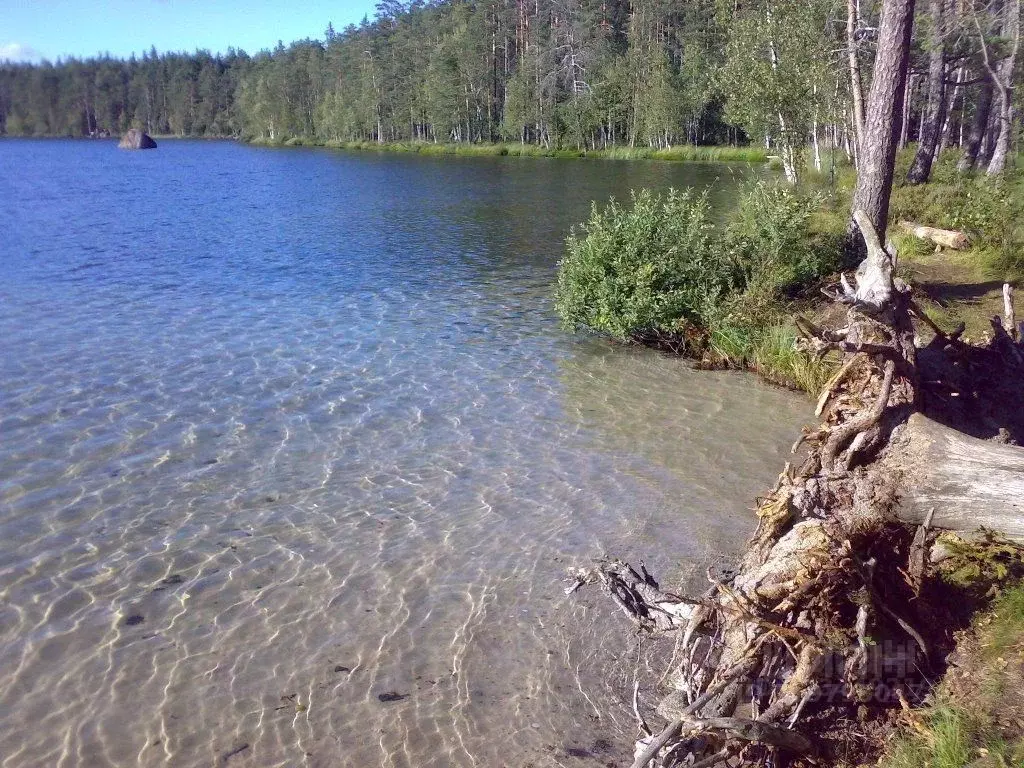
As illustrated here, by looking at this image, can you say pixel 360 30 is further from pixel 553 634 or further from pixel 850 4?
pixel 553 634

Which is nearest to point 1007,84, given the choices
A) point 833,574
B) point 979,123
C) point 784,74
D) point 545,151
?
point 784,74

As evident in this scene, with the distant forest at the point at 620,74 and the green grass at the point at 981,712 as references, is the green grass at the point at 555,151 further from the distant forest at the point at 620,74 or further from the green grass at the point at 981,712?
the green grass at the point at 981,712

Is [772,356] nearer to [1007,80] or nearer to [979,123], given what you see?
[1007,80]

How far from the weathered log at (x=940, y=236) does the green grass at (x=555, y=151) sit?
127 feet

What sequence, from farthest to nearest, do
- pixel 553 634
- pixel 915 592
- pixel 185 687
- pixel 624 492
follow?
1. pixel 624 492
2. pixel 553 634
3. pixel 185 687
4. pixel 915 592

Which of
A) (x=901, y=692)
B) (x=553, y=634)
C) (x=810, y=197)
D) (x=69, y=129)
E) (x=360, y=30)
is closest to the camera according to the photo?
(x=901, y=692)

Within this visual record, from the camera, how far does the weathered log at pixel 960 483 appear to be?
5.20m

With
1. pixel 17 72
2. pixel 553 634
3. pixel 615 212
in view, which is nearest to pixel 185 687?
pixel 553 634

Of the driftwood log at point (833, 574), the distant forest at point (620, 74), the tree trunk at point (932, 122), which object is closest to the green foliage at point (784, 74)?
the distant forest at point (620, 74)

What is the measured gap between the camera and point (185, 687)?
5.29 metres

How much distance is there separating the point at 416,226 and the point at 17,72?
593 ft

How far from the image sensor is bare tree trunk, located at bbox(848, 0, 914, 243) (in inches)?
490

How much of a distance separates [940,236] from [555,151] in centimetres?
6236

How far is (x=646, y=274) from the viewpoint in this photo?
1219 centimetres
